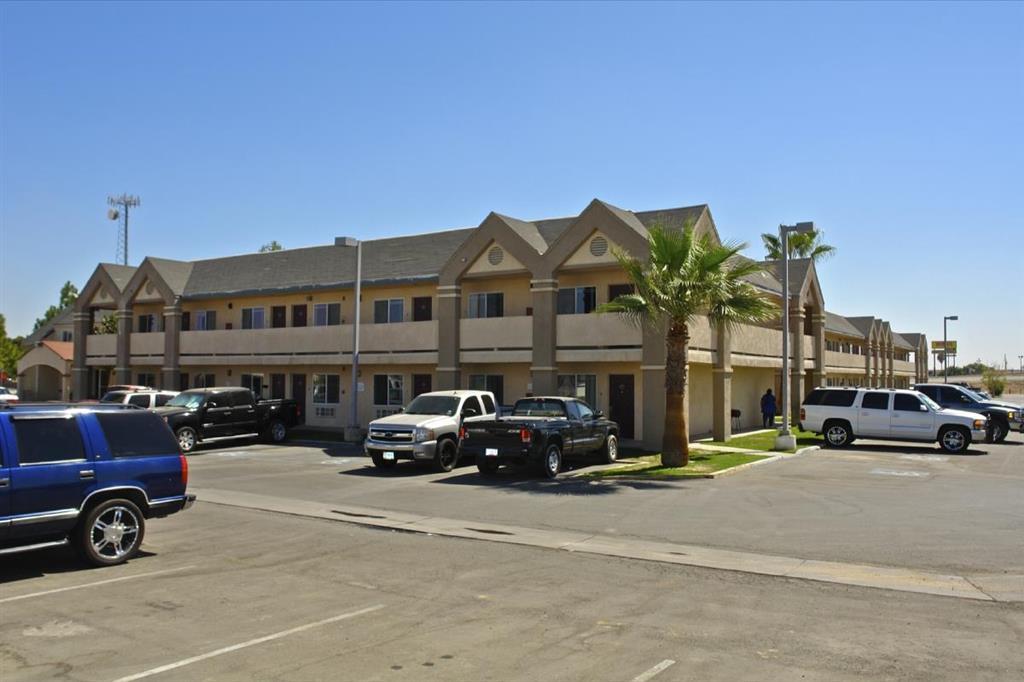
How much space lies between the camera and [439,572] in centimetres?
981

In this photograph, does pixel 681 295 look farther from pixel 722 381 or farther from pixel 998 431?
pixel 998 431

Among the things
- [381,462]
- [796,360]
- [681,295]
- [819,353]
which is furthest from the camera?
[819,353]

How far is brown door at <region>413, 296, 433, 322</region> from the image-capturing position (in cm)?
3195

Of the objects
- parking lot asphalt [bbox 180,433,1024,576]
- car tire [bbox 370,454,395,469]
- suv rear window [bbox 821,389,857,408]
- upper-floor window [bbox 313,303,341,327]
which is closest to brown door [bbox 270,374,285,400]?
upper-floor window [bbox 313,303,341,327]

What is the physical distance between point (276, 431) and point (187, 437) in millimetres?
3693

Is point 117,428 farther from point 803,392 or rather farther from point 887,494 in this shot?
point 803,392

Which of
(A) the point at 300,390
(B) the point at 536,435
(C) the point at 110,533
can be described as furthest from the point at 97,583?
(A) the point at 300,390

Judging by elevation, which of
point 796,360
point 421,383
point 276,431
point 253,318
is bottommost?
point 276,431

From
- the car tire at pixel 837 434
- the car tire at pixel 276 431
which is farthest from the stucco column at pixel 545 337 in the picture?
the car tire at pixel 837 434

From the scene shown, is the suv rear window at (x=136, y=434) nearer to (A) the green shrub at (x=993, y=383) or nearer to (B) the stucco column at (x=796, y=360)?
(B) the stucco column at (x=796, y=360)

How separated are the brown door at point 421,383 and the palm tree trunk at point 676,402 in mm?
12954

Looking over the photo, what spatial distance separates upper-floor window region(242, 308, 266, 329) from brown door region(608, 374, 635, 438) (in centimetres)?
1761

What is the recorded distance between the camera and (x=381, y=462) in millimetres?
21141

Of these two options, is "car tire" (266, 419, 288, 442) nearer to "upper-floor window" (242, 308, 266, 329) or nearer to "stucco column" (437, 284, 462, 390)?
"stucco column" (437, 284, 462, 390)
